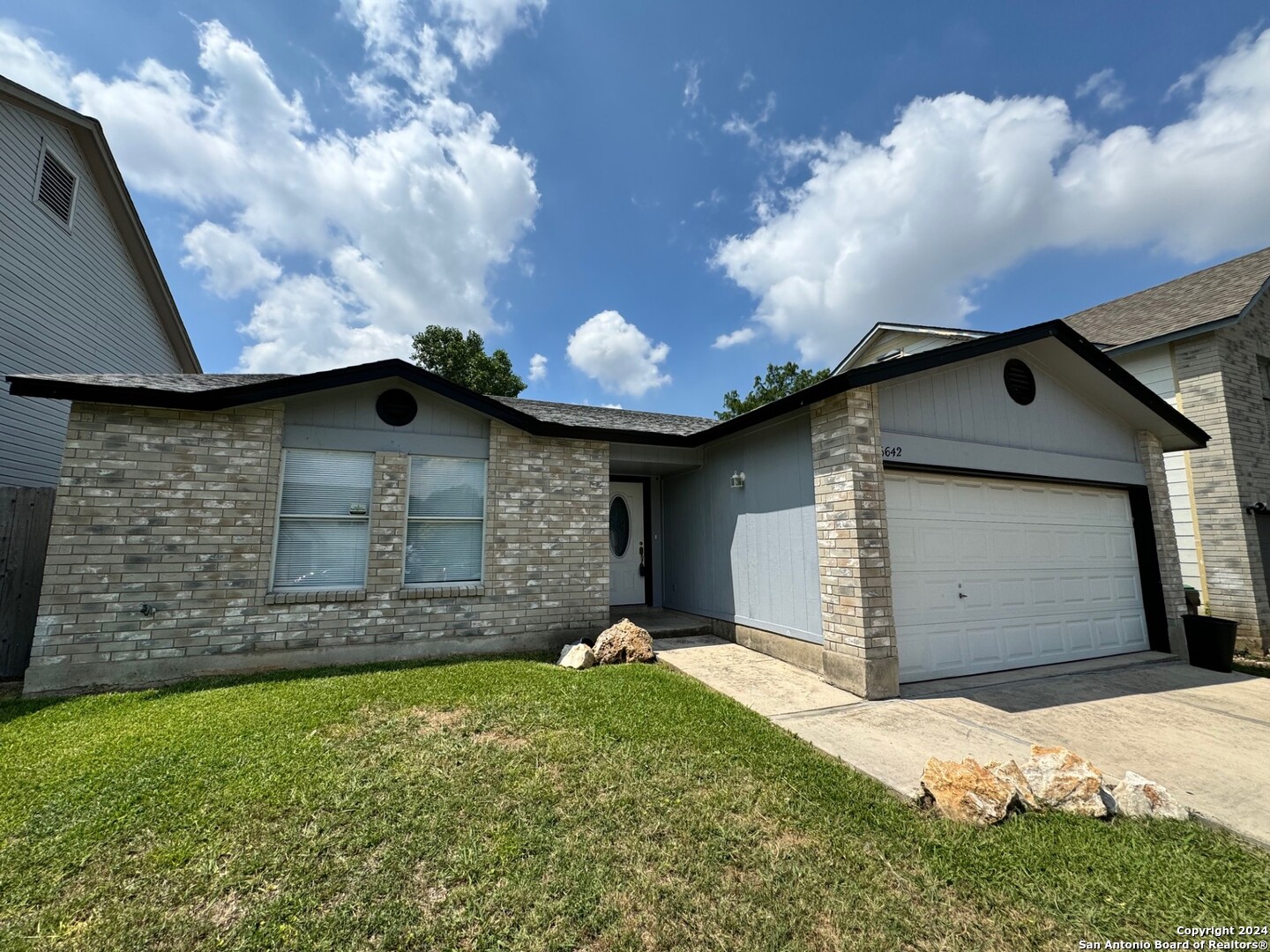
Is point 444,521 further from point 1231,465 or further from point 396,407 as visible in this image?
point 1231,465

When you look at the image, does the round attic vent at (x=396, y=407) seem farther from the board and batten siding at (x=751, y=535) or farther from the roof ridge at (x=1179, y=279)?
the roof ridge at (x=1179, y=279)

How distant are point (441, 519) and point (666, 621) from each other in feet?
13.5

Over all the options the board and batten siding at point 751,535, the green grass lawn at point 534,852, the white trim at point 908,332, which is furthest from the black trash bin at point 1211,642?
the green grass lawn at point 534,852

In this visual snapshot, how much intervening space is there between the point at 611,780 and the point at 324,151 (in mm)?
9791

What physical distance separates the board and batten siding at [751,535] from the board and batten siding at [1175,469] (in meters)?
8.32

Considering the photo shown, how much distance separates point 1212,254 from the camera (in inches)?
483

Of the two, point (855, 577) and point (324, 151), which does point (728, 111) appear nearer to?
point (324, 151)

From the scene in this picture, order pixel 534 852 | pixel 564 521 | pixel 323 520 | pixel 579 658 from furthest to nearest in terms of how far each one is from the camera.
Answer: pixel 564 521
pixel 323 520
pixel 579 658
pixel 534 852

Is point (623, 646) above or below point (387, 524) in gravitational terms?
below

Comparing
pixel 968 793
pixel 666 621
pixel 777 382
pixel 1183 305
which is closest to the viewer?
pixel 968 793

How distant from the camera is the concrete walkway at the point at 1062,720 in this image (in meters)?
3.50

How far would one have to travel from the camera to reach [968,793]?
9.90ft

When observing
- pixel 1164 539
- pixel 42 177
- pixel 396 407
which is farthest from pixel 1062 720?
pixel 42 177

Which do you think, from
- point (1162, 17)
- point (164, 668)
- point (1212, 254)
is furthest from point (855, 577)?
point (1212, 254)
